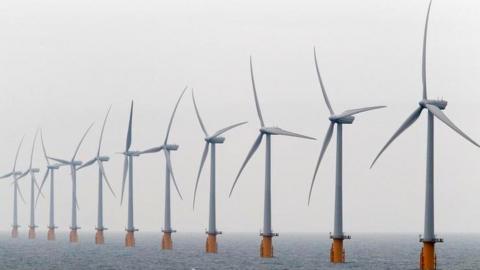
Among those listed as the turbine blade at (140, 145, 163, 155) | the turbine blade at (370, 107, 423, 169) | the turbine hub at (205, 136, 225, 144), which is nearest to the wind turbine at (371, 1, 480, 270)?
the turbine blade at (370, 107, 423, 169)

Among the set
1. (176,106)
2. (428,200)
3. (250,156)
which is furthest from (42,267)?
(428,200)

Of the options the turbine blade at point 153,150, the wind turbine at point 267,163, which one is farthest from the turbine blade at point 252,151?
the turbine blade at point 153,150

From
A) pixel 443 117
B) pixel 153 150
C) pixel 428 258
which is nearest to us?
pixel 443 117

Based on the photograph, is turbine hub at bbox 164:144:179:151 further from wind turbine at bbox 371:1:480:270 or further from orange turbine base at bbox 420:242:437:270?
orange turbine base at bbox 420:242:437:270

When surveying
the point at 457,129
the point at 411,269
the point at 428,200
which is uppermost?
the point at 457,129

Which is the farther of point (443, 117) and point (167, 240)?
point (167, 240)

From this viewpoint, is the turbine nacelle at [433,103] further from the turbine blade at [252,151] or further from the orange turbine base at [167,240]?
the orange turbine base at [167,240]

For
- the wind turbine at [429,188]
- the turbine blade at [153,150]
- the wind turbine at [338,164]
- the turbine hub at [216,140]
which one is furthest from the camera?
the turbine blade at [153,150]

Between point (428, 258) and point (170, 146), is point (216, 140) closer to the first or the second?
point (170, 146)

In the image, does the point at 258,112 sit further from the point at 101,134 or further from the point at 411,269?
the point at 101,134

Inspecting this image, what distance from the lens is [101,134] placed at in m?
198

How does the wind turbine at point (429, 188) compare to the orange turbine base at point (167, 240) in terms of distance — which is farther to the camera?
the orange turbine base at point (167, 240)

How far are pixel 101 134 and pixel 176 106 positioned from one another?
42468 mm

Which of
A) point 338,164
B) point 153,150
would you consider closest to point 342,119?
point 338,164
